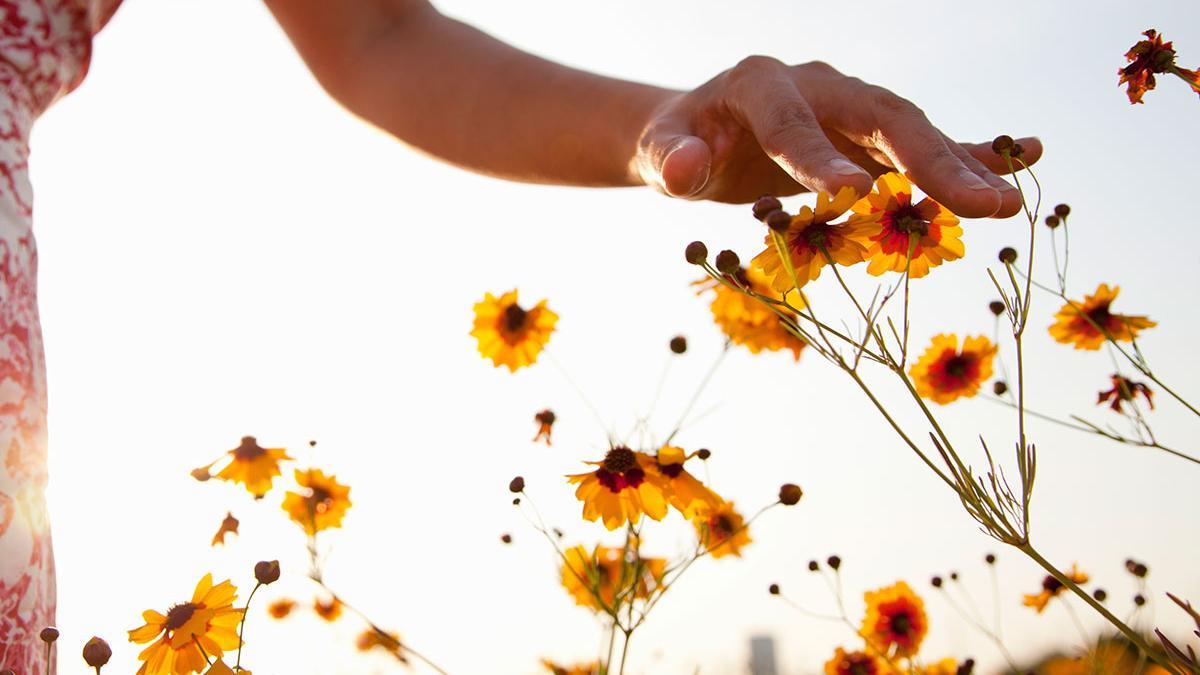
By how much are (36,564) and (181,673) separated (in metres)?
0.16

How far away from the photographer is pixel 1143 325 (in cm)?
185

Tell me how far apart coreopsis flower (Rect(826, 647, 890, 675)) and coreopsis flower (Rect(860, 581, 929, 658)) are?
2.1 inches

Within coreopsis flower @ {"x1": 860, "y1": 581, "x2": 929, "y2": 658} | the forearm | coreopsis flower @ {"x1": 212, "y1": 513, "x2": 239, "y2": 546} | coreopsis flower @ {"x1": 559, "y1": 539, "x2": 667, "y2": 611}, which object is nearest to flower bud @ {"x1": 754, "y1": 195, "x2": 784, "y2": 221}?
the forearm

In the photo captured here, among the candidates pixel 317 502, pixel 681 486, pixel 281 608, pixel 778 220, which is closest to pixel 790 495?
pixel 681 486

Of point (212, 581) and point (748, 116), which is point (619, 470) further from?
point (748, 116)

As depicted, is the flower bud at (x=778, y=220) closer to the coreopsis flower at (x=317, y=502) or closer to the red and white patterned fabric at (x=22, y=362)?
the red and white patterned fabric at (x=22, y=362)

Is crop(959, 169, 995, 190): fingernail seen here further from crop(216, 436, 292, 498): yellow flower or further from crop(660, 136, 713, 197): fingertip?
crop(216, 436, 292, 498): yellow flower

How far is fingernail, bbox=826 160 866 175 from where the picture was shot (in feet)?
1.99

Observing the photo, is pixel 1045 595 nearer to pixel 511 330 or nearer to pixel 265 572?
pixel 511 330

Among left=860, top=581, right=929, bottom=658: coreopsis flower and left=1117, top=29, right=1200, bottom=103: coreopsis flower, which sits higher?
left=1117, top=29, right=1200, bottom=103: coreopsis flower

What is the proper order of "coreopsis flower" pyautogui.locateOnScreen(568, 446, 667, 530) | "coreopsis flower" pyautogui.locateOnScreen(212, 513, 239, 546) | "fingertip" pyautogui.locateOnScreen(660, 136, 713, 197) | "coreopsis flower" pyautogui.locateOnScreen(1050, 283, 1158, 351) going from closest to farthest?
"fingertip" pyautogui.locateOnScreen(660, 136, 713, 197)
"coreopsis flower" pyautogui.locateOnScreen(568, 446, 667, 530)
"coreopsis flower" pyautogui.locateOnScreen(212, 513, 239, 546)
"coreopsis flower" pyautogui.locateOnScreen(1050, 283, 1158, 351)

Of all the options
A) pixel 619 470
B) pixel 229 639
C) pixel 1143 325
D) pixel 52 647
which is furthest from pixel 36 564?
pixel 1143 325

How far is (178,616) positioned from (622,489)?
1.62ft

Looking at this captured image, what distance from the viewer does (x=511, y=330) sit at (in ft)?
6.51
